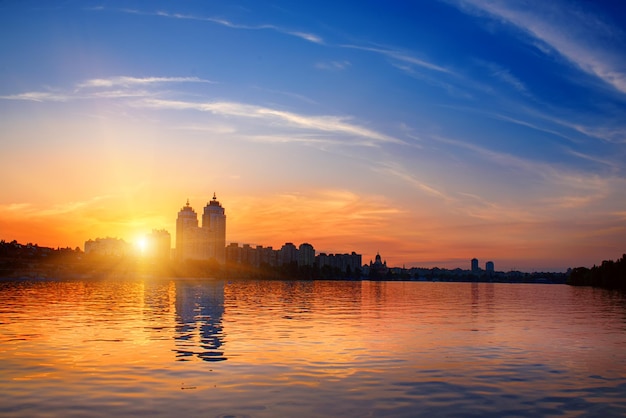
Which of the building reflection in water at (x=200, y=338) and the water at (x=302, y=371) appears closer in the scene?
the water at (x=302, y=371)

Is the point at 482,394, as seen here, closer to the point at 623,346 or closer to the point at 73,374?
the point at 73,374

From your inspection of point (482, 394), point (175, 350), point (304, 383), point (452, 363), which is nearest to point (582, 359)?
point (452, 363)

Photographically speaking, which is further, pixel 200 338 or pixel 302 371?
pixel 200 338

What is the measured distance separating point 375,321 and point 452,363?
28.9 m

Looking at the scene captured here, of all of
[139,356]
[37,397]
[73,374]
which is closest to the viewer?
[37,397]

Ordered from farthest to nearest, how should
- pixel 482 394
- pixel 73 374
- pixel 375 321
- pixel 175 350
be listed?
pixel 375 321
pixel 175 350
pixel 73 374
pixel 482 394

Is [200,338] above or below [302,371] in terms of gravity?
below

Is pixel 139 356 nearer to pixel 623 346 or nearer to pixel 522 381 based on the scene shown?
pixel 522 381

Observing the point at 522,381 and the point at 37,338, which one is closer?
the point at 522,381

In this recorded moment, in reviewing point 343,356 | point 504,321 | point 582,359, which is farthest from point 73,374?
point 504,321

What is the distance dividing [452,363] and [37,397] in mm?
21888

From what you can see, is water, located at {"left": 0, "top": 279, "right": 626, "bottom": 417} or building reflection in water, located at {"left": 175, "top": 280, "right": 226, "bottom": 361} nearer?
water, located at {"left": 0, "top": 279, "right": 626, "bottom": 417}

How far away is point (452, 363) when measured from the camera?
3334cm

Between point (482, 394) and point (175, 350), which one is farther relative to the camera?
point (175, 350)
